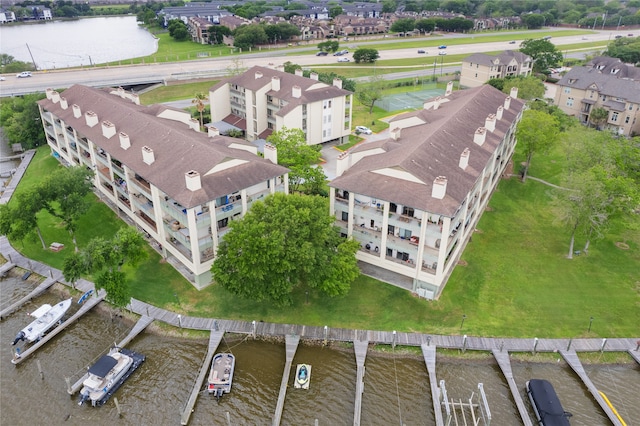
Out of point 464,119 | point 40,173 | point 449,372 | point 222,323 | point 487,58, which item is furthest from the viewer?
point 487,58

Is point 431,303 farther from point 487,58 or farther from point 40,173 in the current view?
point 487,58

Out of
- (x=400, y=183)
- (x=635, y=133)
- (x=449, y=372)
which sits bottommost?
(x=449, y=372)

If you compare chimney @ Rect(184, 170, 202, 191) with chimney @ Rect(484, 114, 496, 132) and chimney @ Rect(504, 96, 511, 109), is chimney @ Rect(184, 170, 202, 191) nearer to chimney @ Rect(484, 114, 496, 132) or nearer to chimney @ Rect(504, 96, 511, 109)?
chimney @ Rect(484, 114, 496, 132)

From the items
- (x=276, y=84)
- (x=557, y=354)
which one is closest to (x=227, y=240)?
(x=557, y=354)

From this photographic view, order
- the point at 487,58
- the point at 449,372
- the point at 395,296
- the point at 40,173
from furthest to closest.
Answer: the point at 487,58 < the point at 40,173 < the point at 395,296 < the point at 449,372

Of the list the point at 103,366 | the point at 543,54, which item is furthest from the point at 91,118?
the point at 543,54

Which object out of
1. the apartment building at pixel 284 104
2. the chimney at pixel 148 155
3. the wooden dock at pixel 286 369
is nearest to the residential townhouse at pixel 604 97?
the apartment building at pixel 284 104

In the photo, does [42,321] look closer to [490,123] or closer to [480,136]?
[480,136]
